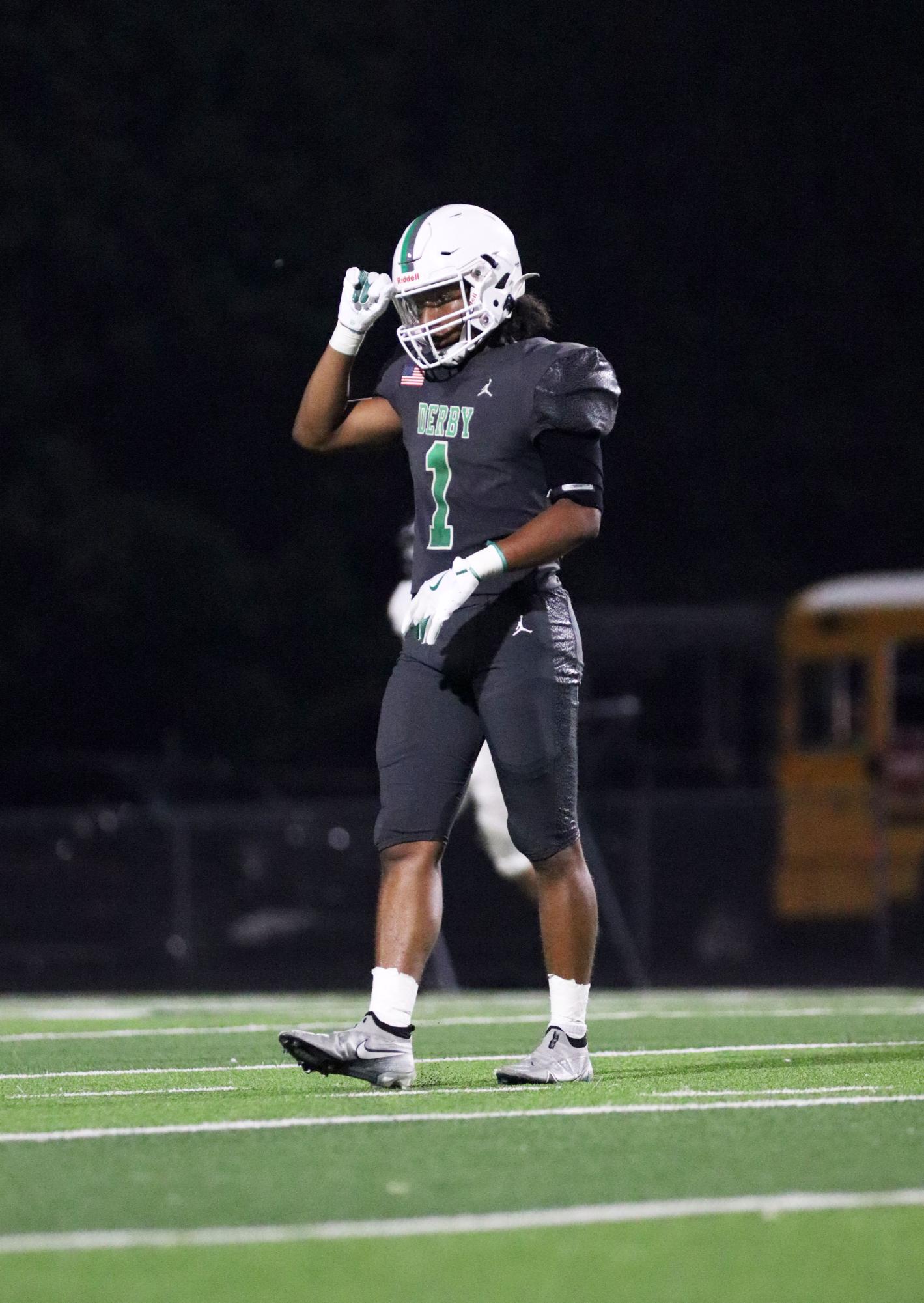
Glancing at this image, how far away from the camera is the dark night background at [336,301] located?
3109 centimetres

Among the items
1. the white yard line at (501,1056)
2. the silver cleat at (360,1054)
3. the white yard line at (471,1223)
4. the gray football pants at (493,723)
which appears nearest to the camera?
the white yard line at (471,1223)

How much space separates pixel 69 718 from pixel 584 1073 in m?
26.1

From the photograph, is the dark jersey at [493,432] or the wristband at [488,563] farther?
the dark jersey at [493,432]

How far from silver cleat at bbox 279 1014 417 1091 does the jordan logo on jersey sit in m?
1.50

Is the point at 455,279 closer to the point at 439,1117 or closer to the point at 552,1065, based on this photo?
the point at 552,1065

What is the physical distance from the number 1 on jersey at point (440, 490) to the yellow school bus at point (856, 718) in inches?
504

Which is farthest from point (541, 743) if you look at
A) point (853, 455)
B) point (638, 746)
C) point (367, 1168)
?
point (853, 455)

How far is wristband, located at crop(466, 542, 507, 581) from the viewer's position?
6.07 m

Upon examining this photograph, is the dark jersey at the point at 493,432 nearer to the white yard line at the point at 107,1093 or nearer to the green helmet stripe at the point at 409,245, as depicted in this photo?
the green helmet stripe at the point at 409,245

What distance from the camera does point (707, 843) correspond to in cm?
1848

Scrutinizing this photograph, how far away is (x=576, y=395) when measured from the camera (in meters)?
6.21

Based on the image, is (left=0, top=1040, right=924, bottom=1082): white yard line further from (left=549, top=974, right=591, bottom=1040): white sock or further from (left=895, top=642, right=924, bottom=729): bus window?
(left=895, top=642, right=924, bottom=729): bus window

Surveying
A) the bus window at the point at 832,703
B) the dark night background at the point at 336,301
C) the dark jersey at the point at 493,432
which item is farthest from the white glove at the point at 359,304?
the dark night background at the point at 336,301

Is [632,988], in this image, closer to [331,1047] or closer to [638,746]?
[638,746]
